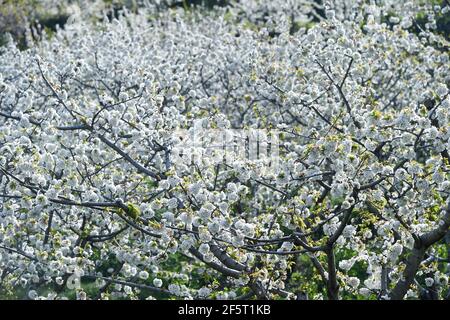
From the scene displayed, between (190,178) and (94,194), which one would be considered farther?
(190,178)

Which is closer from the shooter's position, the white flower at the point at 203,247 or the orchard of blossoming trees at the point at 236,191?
the white flower at the point at 203,247

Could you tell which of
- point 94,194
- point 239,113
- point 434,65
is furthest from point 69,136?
point 434,65

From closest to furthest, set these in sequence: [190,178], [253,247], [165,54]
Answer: [253,247] → [190,178] → [165,54]

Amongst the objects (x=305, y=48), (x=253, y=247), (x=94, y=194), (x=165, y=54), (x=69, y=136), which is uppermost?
(x=165, y=54)

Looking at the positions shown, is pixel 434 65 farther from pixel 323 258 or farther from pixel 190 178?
pixel 190 178

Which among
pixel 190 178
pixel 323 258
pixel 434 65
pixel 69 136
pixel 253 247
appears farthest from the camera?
pixel 434 65

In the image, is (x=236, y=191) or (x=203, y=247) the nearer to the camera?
(x=203, y=247)

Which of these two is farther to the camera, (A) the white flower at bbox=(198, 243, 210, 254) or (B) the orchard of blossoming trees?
(B) the orchard of blossoming trees

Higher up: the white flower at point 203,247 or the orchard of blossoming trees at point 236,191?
the orchard of blossoming trees at point 236,191

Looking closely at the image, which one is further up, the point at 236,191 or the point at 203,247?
the point at 236,191

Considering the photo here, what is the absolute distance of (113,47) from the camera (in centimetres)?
1208

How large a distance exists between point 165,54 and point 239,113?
2.55m

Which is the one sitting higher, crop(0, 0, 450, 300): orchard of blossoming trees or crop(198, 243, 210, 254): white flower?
crop(0, 0, 450, 300): orchard of blossoming trees

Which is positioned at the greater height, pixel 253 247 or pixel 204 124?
pixel 204 124
